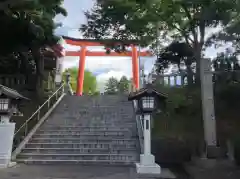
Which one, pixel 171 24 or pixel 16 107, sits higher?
pixel 171 24

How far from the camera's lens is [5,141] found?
8.20m

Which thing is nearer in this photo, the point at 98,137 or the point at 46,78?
the point at 98,137

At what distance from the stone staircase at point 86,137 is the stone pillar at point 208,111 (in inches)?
95.7

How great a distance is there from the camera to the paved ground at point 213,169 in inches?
286

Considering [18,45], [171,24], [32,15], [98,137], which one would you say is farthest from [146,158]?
[18,45]

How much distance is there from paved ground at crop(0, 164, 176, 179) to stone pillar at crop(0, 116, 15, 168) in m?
0.40

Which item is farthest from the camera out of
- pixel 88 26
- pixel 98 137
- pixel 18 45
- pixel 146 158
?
pixel 18 45

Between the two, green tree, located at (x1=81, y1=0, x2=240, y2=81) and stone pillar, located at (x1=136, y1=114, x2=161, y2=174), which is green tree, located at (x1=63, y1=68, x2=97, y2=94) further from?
stone pillar, located at (x1=136, y1=114, x2=161, y2=174)

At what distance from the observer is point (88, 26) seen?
1299 centimetres

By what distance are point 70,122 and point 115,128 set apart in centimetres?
206

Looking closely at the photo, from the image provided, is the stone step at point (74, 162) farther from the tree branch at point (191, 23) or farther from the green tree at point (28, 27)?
the tree branch at point (191, 23)

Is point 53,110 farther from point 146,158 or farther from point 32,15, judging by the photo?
point 146,158

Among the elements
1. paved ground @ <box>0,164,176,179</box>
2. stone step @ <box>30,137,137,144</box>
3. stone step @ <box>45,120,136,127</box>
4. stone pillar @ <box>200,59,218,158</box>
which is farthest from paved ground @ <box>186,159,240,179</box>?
stone step @ <box>45,120,136,127</box>

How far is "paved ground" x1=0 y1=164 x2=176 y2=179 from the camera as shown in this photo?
678cm
